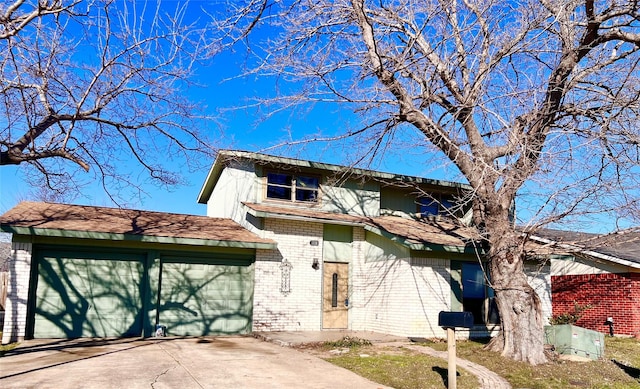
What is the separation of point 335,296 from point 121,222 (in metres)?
6.85

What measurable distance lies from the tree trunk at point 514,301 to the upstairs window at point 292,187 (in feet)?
23.9

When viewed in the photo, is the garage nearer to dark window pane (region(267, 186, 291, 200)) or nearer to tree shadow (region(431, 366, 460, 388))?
dark window pane (region(267, 186, 291, 200))

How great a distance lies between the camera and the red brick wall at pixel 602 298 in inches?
659

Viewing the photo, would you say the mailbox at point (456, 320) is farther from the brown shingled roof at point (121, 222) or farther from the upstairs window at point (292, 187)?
A: the upstairs window at point (292, 187)

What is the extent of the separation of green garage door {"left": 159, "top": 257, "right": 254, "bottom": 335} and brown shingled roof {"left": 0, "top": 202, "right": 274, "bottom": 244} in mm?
878

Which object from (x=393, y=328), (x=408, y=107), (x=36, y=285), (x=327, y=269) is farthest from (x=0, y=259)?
(x=408, y=107)

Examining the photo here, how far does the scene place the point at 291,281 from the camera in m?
15.9

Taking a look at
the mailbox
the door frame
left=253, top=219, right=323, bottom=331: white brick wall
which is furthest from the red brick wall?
the mailbox

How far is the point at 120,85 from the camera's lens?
11516 millimetres

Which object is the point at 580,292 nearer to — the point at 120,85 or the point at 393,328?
the point at 393,328

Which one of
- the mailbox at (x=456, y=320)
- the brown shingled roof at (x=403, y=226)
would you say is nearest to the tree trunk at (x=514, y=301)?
the brown shingled roof at (x=403, y=226)

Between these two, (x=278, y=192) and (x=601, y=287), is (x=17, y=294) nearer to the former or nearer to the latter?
(x=278, y=192)

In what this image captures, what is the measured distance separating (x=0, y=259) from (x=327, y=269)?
2882 cm

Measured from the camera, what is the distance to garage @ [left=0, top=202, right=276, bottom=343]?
1279 centimetres
